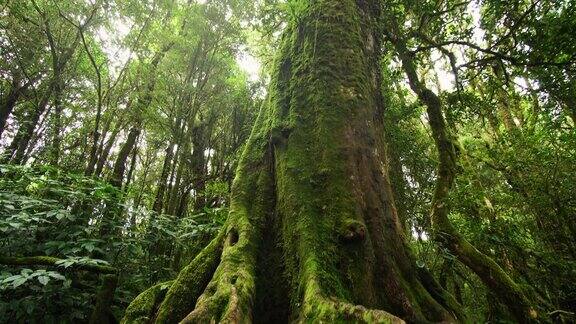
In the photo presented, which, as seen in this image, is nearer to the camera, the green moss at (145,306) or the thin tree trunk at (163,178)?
the green moss at (145,306)

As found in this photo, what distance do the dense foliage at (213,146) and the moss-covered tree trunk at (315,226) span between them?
362mm

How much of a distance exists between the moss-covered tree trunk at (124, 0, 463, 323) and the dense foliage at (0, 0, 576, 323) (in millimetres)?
362

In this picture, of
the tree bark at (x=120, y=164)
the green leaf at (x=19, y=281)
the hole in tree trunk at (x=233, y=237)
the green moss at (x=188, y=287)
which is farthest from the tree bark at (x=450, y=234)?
the tree bark at (x=120, y=164)

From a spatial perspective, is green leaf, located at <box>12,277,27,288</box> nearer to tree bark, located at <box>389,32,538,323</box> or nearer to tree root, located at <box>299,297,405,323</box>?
tree root, located at <box>299,297,405,323</box>

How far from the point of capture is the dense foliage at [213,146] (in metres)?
4.31

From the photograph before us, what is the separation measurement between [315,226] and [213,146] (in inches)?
416

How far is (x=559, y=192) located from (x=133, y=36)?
11.0 m

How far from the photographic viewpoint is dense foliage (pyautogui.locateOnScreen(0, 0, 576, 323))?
431cm

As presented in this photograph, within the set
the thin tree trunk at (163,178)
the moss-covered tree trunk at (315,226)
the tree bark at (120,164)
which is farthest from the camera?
the tree bark at (120,164)

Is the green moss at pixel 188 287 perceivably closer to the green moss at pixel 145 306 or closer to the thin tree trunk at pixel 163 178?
the green moss at pixel 145 306

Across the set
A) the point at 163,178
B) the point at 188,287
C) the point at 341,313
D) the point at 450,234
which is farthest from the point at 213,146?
the point at 341,313

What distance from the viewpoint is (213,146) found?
43.0 ft

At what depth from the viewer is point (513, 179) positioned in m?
9.12

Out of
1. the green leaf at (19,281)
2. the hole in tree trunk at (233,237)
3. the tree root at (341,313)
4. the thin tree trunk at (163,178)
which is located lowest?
the tree root at (341,313)
